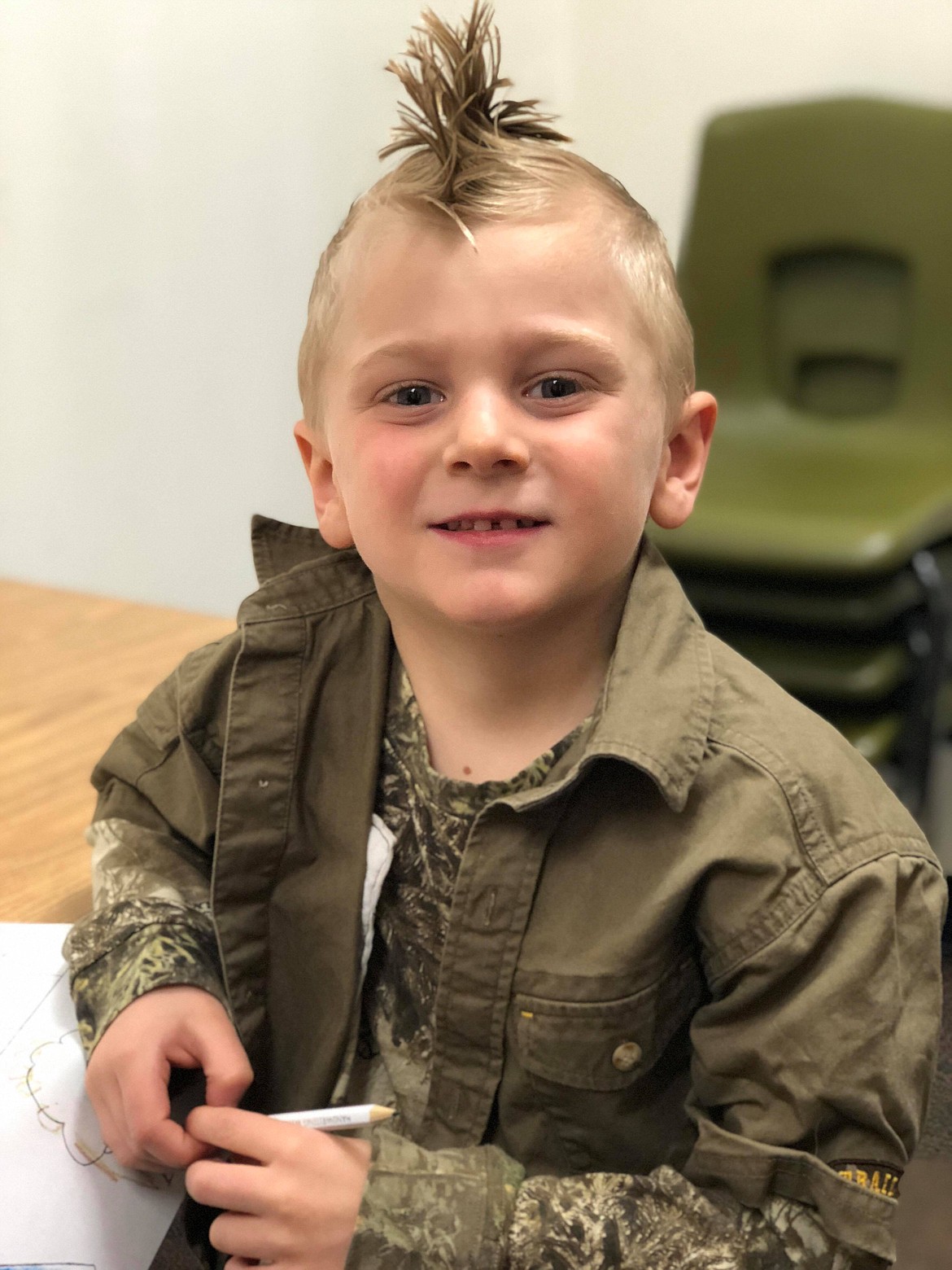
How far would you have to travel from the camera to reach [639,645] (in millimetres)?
632

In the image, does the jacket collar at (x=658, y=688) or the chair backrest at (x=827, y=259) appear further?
the chair backrest at (x=827, y=259)

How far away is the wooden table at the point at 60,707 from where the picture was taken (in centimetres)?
78

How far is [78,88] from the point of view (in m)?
1.63

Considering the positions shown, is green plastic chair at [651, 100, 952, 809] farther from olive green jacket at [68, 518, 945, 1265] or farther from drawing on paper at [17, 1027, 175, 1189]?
drawing on paper at [17, 1027, 175, 1189]

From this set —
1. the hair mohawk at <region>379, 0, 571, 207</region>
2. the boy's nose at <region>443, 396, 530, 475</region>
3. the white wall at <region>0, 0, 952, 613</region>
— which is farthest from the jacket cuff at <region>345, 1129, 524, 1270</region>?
the white wall at <region>0, 0, 952, 613</region>

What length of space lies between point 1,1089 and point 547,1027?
277 mm

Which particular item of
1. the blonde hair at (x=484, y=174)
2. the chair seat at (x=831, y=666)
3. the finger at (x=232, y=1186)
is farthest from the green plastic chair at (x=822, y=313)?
the finger at (x=232, y=1186)

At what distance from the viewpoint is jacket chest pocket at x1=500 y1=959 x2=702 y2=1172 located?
0.60 metres

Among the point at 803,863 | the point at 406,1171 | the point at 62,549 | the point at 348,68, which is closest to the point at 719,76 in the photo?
the point at 348,68

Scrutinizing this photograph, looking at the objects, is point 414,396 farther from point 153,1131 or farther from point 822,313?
point 822,313

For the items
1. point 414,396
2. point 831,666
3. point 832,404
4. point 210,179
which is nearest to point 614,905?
point 414,396

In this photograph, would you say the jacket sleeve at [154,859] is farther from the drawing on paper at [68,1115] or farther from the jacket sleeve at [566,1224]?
the jacket sleeve at [566,1224]

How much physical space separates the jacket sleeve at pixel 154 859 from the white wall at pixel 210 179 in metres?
1.12

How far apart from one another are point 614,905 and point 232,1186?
0.71 feet
